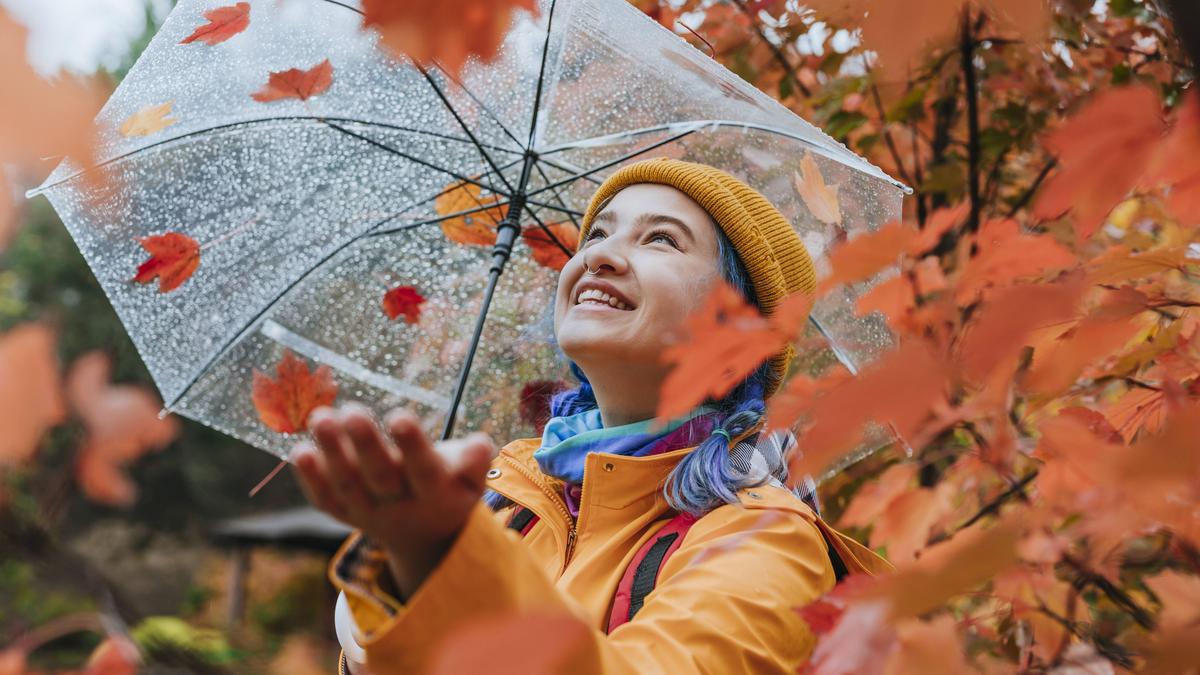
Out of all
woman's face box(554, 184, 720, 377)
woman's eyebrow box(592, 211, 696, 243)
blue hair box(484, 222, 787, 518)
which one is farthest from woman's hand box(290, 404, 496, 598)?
woman's eyebrow box(592, 211, 696, 243)

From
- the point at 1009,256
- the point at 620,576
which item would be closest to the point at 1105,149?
the point at 1009,256

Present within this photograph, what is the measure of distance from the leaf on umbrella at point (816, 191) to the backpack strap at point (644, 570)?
843 mm

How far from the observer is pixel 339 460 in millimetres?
749

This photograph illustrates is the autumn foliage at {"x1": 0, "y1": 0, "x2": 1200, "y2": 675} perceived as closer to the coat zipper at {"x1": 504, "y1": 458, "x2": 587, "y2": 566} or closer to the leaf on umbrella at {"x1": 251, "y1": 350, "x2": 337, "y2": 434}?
the leaf on umbrella at {"x1": 251, "y1": 350, "x2": 337, "y2": 434}

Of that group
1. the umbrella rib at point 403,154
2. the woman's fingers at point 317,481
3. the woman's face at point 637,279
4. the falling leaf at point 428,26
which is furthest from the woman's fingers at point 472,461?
the umbrella rib at point 403,154

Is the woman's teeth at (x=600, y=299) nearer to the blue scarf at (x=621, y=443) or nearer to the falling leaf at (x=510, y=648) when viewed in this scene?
the blue scarf at (x=621, y=443)

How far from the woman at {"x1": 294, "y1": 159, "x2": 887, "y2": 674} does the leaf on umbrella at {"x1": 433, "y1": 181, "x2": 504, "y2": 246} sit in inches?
13.9

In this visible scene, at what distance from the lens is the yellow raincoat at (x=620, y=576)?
78cm

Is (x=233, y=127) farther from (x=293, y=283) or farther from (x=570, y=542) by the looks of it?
(x=570, y=542)

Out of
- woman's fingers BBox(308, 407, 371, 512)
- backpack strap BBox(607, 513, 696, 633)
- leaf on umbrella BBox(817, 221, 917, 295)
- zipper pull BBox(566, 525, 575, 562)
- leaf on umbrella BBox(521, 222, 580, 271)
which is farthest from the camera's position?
leaf on umbrella BBox(521, 222, 580, 271)

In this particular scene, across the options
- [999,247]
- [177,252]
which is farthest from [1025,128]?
[177,252]

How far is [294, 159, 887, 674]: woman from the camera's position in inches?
30.3

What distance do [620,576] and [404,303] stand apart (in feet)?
3.91

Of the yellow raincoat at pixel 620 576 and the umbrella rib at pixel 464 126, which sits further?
the umbrella rib at pixel 464 126
